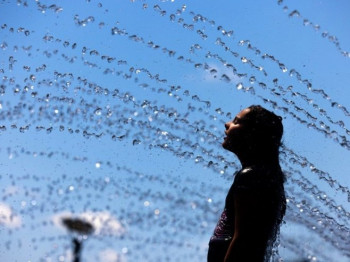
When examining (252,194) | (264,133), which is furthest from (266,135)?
(252,194)

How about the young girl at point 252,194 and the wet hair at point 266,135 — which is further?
the wet hair at point 266,135

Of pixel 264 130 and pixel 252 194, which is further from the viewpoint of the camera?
pixel 264 130

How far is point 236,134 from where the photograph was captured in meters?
3.40

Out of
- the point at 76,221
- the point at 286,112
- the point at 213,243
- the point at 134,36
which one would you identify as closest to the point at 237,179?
the point at 213,243

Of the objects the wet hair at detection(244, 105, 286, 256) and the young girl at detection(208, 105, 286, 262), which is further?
the wet hair at detection(244, 105, 286, 256)

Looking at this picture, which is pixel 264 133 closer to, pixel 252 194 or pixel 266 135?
pixel 266 135

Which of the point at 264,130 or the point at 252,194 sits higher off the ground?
the point at 264,130

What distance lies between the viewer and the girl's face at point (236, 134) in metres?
3.38

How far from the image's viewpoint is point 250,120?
3400mm

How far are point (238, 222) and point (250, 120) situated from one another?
2.40 feet

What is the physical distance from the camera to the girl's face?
338 cm

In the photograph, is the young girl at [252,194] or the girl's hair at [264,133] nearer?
the young girl at [252,194]

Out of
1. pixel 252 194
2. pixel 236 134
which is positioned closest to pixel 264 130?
pixel 236 134

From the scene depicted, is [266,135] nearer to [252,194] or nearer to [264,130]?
[264,130]
